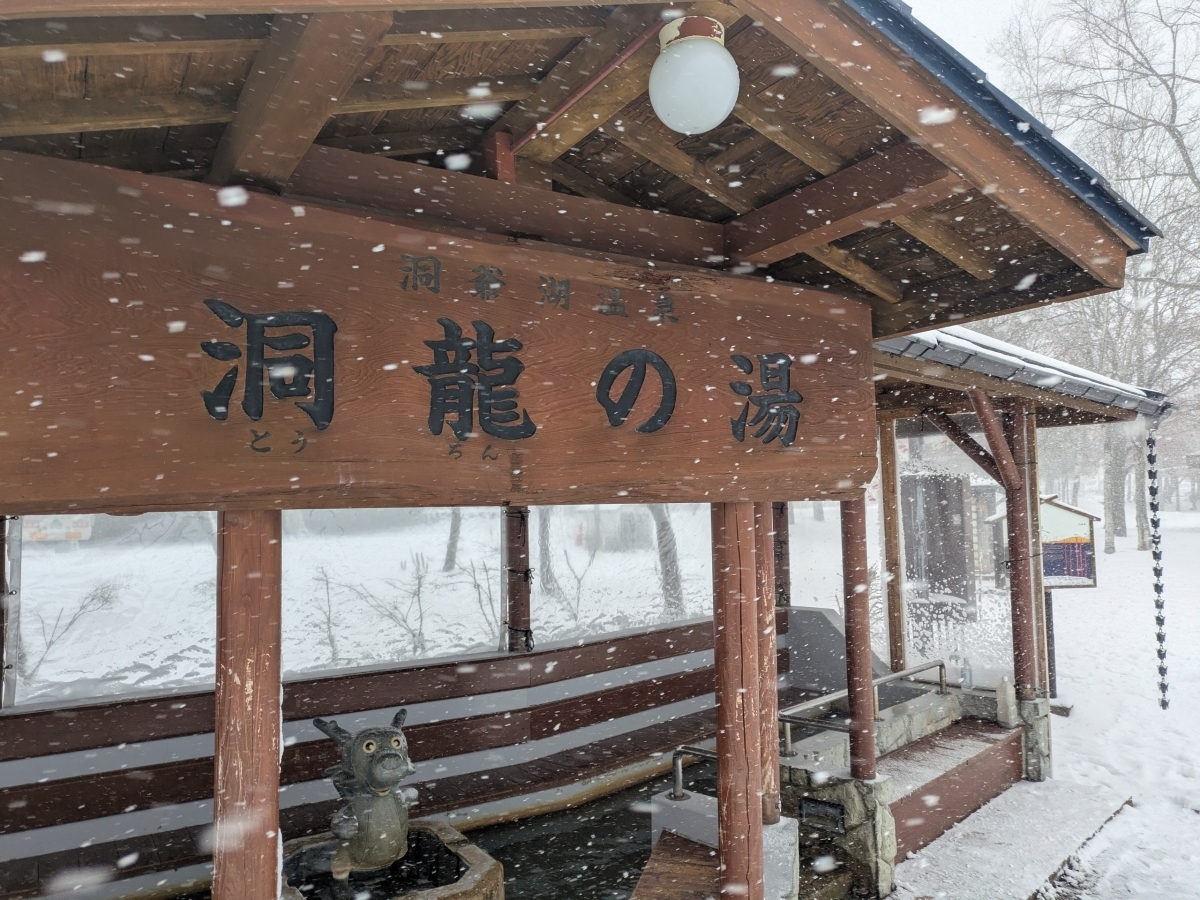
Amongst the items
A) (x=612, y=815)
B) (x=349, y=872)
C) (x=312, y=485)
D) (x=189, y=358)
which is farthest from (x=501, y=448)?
(x=612, y=815)

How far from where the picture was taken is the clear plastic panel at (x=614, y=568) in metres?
9.26

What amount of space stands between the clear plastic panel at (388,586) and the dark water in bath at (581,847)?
5.59ft

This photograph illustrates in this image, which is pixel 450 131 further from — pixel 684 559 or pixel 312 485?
pixel 684 559

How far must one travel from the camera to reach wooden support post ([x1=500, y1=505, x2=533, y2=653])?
7.01 metres

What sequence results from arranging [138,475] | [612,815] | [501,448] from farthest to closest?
[612,815]
[501,448]
[138,475]

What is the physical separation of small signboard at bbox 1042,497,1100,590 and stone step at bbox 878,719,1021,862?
3388 mm

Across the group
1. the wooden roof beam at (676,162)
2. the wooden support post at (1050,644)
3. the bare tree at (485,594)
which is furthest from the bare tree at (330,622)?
the wooden support post at (1050,644)

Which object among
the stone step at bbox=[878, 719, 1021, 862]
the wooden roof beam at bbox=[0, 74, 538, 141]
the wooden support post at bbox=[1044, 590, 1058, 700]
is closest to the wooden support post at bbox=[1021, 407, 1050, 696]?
the wooden support post at bbox=[1044, 590, 1058, 700]

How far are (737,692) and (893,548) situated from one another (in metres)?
6.01

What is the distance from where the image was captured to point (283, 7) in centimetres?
155

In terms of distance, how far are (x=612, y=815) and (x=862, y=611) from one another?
2.83 meters

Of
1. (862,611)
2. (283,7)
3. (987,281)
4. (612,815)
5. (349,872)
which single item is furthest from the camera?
(612,815)

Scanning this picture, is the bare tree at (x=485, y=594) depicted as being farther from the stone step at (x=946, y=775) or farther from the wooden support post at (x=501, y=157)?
the wooden support post at (x=501, y=157)

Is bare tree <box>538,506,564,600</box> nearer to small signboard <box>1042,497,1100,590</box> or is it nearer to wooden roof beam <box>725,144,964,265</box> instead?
small signboard <box>1042,497,1100,590</box>
